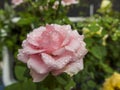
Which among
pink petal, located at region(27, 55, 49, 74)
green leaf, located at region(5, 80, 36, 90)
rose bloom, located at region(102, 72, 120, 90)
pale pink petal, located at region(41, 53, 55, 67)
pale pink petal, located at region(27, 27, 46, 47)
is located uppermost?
pale pink petal, located at region(27, 27, 46, 47)

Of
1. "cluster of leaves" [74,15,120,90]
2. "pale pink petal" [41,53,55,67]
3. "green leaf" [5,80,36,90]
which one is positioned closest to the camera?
"pale pink petal" [41,53,55,67]

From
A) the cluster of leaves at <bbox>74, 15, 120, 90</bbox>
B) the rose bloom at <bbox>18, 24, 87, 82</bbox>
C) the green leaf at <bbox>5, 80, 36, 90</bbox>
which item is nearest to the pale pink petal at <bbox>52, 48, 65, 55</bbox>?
the rose bloom at <bbox>18, 24, 87, 82</bbox>

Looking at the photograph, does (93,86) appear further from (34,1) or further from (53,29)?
(53,29)

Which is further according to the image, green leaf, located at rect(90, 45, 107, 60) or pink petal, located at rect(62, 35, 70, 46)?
green leaf, located at rect(90, 45, 107, 60)

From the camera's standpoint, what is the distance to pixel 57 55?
0.58m

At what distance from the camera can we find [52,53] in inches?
22.7

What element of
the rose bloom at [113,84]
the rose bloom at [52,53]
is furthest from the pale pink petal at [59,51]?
the rose bloom at [113,84]

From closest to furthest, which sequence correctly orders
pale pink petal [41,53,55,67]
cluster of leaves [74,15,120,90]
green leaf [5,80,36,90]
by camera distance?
pale pink petal [41,53,55,67] → green leaf [5,80,36,90] → cluster of leaves [74,15,120,90]

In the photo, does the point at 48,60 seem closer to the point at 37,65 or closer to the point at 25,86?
the point at 37,65

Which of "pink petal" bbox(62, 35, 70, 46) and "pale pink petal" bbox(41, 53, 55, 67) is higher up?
"pink petal" bbox(62, 35, 70, 46)

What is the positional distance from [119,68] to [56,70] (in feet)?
Answer: 2.71

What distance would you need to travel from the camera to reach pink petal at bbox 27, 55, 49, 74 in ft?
1.86

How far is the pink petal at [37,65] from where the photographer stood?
0.57 m

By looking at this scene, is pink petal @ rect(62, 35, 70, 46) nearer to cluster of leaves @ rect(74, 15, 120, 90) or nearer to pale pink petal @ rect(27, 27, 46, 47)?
pale pink petal @ rect(27, 27, 46, 47)
